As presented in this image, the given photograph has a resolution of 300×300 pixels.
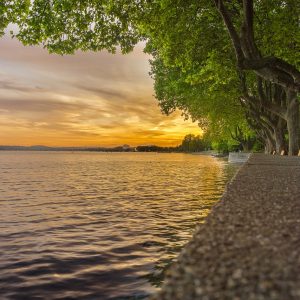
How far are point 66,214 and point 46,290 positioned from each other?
9.44 meters

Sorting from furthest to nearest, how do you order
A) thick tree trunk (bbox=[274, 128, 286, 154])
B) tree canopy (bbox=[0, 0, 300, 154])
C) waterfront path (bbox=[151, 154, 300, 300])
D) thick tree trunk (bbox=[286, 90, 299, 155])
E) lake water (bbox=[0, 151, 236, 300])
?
thick tree trunk (bbox=[274, 128, 286, 154]), thick tree trunk (bbox=[286, 90, 299, 155]), tree canopy (bbox=[0, 0, 300, 154]), lake water (bbox=[0, 151, 236, 300]), waterfront path (bbox=[151, 154, 300, 300])

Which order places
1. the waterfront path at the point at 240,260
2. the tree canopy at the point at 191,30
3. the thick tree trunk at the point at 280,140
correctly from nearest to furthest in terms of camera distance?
the waterfront path at the point at 240,260, the tree canopy at the point at 191,30, the thick tree trunk at the point at 280,140

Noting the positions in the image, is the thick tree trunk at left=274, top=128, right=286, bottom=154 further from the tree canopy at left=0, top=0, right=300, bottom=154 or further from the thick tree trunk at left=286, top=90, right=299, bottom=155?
the tree canopy at left=0, top=0, right=300, bottom=154

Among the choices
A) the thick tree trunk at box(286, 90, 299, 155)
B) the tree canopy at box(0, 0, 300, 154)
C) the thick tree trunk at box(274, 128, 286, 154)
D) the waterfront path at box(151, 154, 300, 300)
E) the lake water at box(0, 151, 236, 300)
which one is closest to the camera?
the waterfront path at box(151, 154, 300, 300)

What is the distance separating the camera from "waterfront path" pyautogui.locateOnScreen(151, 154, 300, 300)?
2.01 meters

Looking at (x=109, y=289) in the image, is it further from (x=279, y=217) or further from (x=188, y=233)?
(x=188, y=233)

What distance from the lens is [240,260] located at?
248 cm

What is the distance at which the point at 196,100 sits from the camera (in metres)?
41.2

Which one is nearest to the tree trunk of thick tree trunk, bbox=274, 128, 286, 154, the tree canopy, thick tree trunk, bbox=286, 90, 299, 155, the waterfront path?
thick tree trunk, bbox=274, 128, 286, 154

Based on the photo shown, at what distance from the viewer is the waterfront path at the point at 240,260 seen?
2.01m

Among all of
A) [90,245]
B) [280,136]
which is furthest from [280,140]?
[90,245]

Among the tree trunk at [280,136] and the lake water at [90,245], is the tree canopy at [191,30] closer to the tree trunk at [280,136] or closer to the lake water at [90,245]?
the lake water at [90,245]

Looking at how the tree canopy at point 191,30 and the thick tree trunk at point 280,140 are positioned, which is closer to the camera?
the tree canopy at point 191,30

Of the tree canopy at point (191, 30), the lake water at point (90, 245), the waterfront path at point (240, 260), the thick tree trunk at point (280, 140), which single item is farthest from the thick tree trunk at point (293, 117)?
the waterfront path at point (240, 260)
